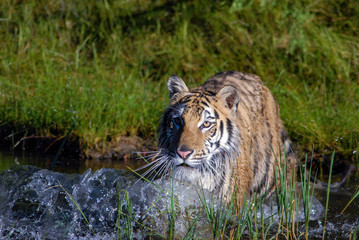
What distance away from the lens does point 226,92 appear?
3.90m

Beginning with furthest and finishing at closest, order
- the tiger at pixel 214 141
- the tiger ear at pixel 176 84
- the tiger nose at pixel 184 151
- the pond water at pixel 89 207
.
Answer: the tiger ear at pixel 176 84 < the pond water at pixel 89 207 < the tiger at pixel 214 141 < the tiger nose at pixel 184 151

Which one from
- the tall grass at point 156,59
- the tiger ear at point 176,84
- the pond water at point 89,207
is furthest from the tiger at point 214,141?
the tall grass at point 156,59

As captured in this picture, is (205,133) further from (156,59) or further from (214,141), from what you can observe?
(156,59)

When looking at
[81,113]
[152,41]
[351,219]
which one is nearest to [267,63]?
[152,41]

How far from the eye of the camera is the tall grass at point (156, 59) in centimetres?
589

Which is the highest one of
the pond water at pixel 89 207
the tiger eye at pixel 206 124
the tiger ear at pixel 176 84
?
the tiger ear at pixel 176 84

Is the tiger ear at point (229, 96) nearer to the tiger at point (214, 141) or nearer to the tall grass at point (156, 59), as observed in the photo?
the tiger at point (214, 141)

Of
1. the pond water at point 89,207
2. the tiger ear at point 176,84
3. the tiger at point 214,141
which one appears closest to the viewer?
the tiger at point 214,141

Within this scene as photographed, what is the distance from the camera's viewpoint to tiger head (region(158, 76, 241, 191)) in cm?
372

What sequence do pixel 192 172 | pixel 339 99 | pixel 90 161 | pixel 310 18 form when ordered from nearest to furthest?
pixel 192 172 → pixel 90 161 → pixel 339 99 → pixel 310 18

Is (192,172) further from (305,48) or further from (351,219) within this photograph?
(305,48)

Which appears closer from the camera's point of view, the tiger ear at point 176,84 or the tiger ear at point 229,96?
the tiger ear at point 229,96

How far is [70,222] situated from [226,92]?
1.52 m

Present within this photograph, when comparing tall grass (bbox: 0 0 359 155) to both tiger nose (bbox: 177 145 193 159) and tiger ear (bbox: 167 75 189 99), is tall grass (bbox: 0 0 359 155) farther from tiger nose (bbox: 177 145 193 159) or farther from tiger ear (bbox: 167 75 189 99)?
tiger nose (bbox: 177 145 193 159)
